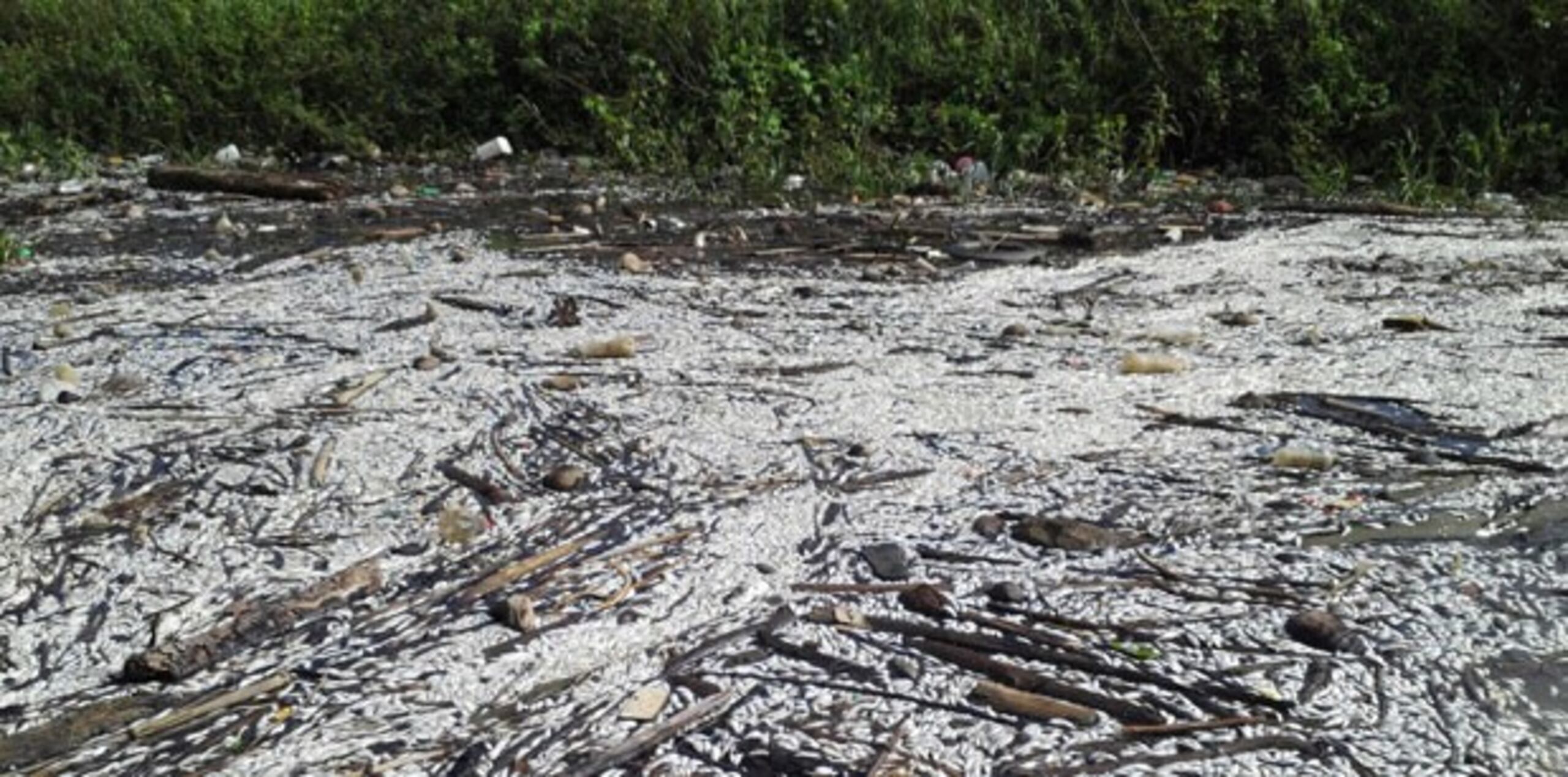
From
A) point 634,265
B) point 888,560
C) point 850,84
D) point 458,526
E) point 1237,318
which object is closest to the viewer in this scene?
point 888,560

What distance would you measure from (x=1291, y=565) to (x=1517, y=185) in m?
4.53

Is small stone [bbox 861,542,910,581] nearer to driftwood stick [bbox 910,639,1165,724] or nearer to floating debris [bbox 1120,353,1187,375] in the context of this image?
driftwood stick [bbox 910,639,1165,724]

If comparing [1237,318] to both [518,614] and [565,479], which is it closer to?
[565,479]

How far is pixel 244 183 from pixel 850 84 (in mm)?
2702

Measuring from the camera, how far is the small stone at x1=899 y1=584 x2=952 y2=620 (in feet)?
6.49

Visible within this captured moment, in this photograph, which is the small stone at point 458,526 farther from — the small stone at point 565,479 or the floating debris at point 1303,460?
the floating debris at point 1303,460

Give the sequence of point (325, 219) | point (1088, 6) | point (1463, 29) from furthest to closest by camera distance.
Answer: point (1088, 6) → point (1463, 29) → point (325, 219)

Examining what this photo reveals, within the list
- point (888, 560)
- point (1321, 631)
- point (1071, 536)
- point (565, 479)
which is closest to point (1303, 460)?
point (1071, 536)

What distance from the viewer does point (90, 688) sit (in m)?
1.86

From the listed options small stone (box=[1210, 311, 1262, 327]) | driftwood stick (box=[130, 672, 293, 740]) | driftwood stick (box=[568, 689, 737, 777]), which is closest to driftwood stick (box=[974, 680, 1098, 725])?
driftwood stick (box=[568, 689, 737, 777])

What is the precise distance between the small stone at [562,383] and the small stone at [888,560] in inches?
39.6

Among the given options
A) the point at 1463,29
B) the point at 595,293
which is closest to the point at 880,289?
the point at 595,293

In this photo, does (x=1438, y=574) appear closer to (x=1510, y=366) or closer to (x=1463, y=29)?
(x=1510, y=366)

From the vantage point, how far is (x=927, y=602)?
2.00 m
